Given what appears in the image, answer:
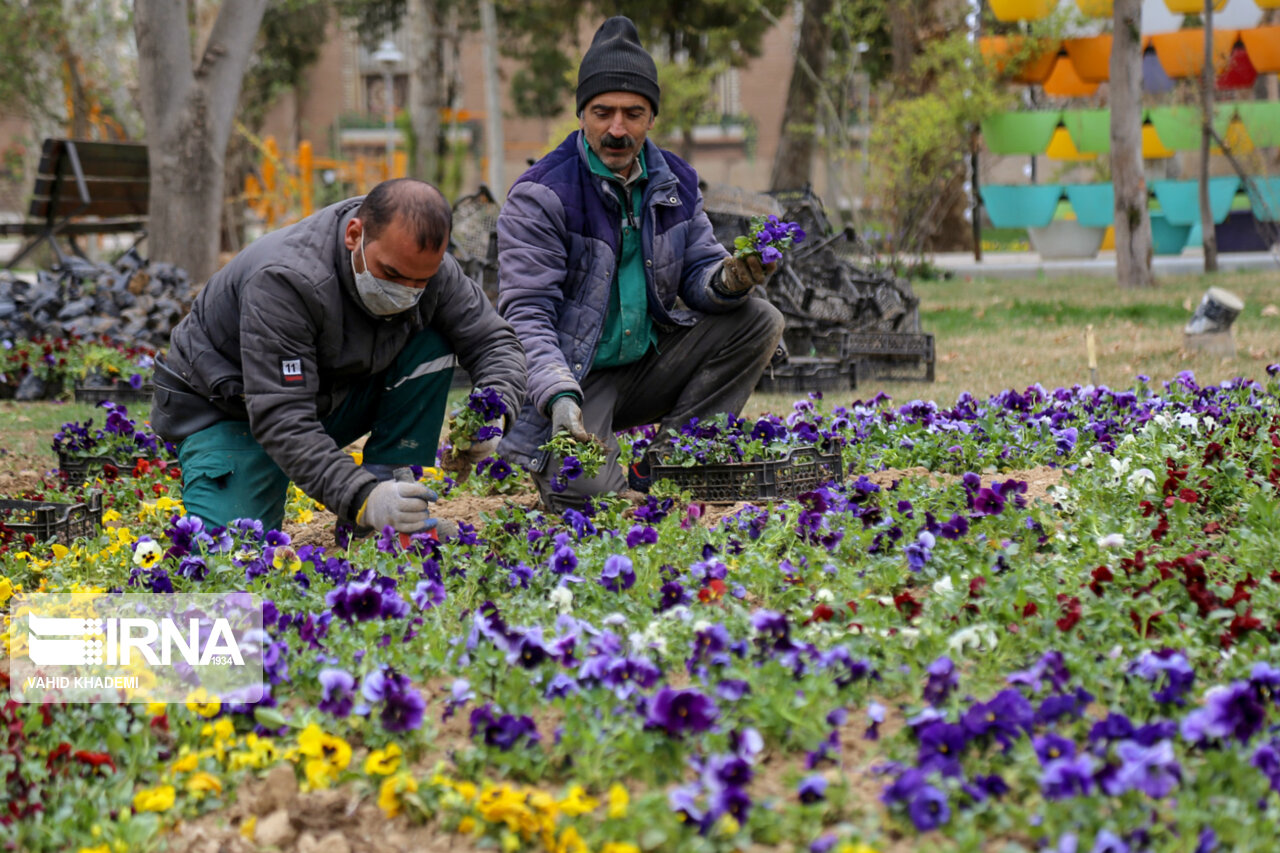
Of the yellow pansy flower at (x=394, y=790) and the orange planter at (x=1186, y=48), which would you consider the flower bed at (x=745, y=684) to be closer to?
the yellow pansy flower at (x=394, y=790)

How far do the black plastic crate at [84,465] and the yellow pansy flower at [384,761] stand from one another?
332 centimetres

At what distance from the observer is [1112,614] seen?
297cm

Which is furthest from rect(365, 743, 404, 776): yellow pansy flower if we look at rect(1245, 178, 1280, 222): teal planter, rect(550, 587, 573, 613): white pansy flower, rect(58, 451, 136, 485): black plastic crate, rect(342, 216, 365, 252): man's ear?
rect(1245, 178, 1280, 222): teal planter

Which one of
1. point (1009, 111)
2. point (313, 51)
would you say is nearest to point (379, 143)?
point (313, 51)

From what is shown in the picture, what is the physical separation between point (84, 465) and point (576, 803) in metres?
3.84

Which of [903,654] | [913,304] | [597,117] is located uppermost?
[597,117]

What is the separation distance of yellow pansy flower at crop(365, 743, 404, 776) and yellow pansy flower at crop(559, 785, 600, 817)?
362mm

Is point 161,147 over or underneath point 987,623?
over

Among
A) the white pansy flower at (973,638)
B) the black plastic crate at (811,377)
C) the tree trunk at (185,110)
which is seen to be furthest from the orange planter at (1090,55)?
the white pansy flower at (973,638)

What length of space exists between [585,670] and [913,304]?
730 cm

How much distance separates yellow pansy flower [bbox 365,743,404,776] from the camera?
8.13 feet

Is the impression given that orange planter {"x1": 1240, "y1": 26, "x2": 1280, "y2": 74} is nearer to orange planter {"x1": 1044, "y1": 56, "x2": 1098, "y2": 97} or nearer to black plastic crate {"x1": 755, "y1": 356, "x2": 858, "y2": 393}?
orange planter {"x1": 1044, "y1": 56, "x2": 1098, "y2": 97}

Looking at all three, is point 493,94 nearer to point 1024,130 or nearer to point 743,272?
point 1024,130

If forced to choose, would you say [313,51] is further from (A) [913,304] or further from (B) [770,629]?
(B) [770,629]
